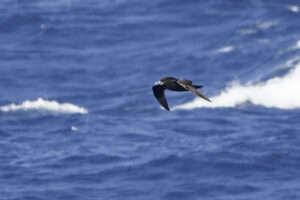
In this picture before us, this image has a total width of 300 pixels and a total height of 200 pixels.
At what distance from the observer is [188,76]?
51.8 m

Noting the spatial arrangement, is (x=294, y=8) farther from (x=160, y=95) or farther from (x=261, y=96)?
Answer: (x=160, y=95)

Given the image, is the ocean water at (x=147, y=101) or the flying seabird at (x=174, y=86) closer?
the flying seabird at (x=174, y=86)

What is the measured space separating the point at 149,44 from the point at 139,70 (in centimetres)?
377

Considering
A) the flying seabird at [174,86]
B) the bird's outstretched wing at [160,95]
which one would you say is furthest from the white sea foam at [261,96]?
the flying seabird at [174,86]

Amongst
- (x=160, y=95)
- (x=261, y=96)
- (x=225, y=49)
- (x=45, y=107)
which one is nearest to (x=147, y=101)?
(x=45, y=107)

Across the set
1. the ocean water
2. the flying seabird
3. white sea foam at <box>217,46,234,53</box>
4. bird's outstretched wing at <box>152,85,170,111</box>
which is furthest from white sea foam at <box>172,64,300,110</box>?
the flying seabird

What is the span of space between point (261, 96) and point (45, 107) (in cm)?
1233

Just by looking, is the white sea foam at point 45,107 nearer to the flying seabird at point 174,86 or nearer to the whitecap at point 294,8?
the whitecap at point 294,8

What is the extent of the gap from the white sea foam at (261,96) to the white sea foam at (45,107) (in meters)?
5.93

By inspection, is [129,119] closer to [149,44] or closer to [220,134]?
[220,134]

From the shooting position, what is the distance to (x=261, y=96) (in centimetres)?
4847

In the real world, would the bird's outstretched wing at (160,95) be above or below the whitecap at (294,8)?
below

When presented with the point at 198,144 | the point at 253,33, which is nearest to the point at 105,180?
the point at 198,144

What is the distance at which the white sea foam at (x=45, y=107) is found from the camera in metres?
49.3
